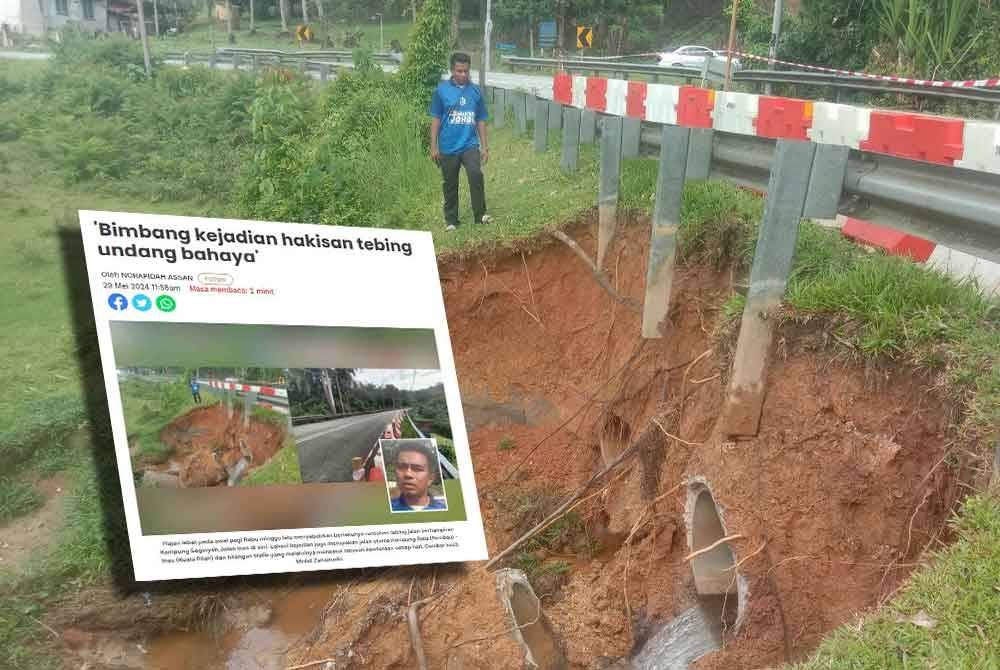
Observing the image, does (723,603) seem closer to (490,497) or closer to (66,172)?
(490,497)

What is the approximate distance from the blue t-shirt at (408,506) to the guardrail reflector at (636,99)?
771cm

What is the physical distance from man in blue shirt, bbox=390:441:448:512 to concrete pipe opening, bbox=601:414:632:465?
312 cm

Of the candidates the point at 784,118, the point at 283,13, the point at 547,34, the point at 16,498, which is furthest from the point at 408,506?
the point at 547,34

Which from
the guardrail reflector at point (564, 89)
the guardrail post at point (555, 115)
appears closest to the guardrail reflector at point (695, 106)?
the guardrail post at point (555, 115)

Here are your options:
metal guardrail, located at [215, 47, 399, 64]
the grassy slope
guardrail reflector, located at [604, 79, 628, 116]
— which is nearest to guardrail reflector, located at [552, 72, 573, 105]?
guardrail reflector, located at [604, 79, 628, 116]

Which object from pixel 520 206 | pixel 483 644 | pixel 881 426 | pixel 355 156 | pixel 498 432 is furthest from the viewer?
pixel 355 156

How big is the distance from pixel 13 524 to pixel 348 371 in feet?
9.29

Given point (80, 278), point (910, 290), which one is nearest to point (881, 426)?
point (910, 290)

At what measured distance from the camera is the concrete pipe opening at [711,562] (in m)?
4.13

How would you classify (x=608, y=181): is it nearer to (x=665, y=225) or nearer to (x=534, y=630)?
(x=665, y=225)

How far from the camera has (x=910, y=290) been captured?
3.58m

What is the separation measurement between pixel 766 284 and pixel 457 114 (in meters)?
3.99

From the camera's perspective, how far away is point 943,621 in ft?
7.82

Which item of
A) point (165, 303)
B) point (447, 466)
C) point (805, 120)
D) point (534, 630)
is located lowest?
point (534, 630)
